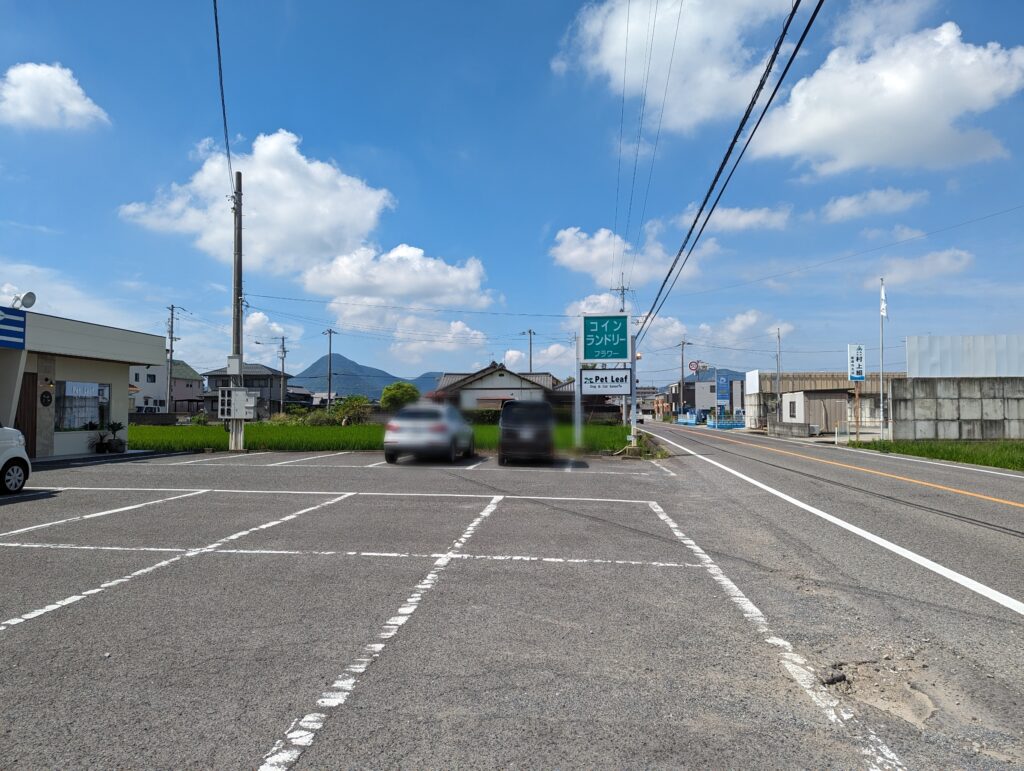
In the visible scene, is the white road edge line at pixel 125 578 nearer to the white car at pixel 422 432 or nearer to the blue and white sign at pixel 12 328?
the white car at pixel 422 432

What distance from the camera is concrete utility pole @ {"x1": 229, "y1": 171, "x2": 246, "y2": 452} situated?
21.8 meters

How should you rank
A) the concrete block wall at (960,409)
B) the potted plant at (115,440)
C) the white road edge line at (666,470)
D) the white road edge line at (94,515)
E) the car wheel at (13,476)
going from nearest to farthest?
the white road edge line at (94,515)
the car wheel at (13,476)
the white road edge line at (666,470)
the potted plant at (115,440)
the concrete block wall at (960,409)

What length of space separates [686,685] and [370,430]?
23.0 m

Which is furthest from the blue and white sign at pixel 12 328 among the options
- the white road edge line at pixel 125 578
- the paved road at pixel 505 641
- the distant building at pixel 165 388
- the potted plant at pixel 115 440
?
Answer: the distant building at pixel 165 388

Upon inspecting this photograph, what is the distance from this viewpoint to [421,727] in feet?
9.82

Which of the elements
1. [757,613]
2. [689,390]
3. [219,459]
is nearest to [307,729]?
[757,613]

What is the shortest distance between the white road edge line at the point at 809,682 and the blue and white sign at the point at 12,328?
59.1 feet

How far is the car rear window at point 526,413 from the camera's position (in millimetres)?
16875

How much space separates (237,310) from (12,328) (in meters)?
6.52

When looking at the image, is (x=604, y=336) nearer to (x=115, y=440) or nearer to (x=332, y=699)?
(x=115, y=440)

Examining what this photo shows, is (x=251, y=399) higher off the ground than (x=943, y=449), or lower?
higher

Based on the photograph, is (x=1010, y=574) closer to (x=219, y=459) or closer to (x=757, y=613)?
(x=757, y=613)

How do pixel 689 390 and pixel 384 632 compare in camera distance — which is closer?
pixel 384 632

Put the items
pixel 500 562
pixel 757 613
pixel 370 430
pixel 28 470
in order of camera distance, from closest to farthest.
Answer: pixel 757 613
pixel 500 562
pixel 28 470
pixel 370 430
